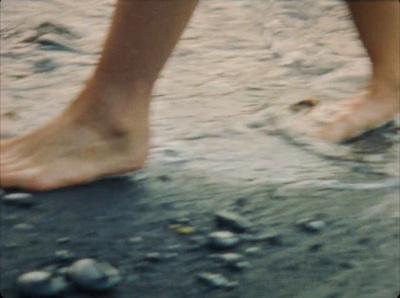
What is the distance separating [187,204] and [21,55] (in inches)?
52.9

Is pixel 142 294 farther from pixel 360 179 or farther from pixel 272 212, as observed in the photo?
pixel 360 179

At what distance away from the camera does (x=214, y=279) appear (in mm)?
1868

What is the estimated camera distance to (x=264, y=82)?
123 inches

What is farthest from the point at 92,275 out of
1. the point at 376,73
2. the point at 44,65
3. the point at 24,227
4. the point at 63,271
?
the point at 44,65

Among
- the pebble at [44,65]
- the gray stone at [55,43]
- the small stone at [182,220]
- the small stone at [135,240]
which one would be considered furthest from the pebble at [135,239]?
the gray stone at [55,43]

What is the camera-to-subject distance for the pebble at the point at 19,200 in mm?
2139

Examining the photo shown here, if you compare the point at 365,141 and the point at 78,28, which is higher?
the point at 78,28

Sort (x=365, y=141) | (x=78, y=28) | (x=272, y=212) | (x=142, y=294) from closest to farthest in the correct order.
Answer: (x=142, y=294) → (x=272, y=212) → (x=365, y=141) → (x=78, y=28)

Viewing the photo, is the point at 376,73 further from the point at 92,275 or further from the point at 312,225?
the point at 92,275

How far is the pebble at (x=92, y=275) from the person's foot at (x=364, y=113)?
1.04 meters

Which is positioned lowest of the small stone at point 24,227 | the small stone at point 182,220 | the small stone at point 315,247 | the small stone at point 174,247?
the small stone at point 315,247

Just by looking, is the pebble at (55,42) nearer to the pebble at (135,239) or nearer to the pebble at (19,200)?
the pebble at (19,200)

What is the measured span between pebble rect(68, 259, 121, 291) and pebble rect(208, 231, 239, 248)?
0.84 feet

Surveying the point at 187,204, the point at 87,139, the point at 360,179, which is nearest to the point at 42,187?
the point at 87,139
